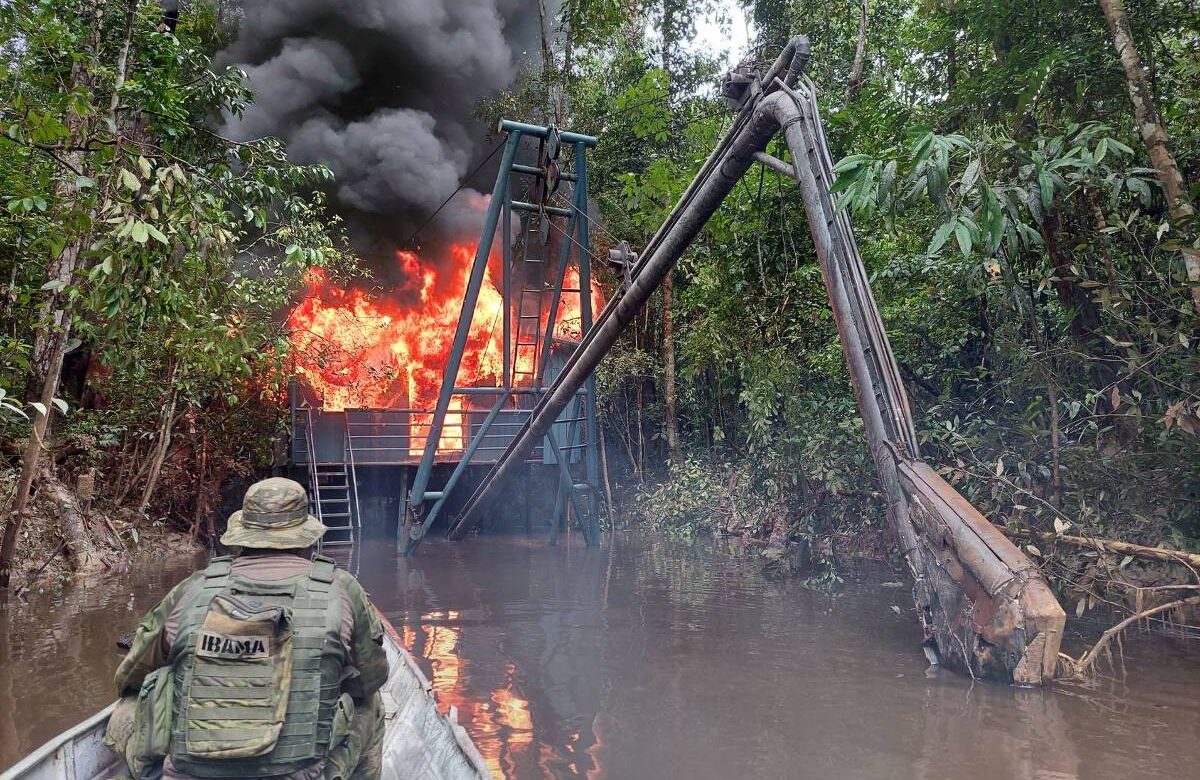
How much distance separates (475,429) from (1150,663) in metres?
13.1

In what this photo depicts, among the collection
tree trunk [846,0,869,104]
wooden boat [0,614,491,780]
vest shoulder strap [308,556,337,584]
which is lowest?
wooden boat [0,614,491,780]

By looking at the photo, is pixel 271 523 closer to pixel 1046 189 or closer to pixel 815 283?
pixel 1046 189

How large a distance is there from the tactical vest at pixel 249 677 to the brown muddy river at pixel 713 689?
208 cm

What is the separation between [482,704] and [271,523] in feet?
10.8

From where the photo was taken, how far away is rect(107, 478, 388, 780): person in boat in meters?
2.77

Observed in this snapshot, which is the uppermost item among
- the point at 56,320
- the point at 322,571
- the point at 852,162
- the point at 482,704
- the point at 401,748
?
the point at 852,162

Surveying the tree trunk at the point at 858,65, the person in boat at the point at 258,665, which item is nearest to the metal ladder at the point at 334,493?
the person in boat at the point at 258,665

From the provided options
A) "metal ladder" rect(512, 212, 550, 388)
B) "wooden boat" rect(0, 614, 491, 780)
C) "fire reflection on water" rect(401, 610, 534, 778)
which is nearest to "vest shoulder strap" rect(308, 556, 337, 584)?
"wooden boat" rect(0, 614, 491, 780)

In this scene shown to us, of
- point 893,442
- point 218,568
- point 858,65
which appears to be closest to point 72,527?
point 218,568

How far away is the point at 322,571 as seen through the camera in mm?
3096

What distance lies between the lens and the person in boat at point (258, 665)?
2.77m

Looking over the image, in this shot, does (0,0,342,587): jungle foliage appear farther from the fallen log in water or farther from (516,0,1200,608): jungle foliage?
(516,0,1200,608): jungle foliage

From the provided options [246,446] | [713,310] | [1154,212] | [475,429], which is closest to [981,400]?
[1154,212]

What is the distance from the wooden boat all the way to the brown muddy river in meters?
0.69
